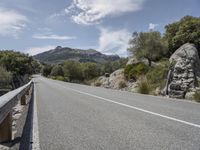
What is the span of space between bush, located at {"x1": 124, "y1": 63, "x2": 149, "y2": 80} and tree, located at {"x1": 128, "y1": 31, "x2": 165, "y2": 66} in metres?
2.55

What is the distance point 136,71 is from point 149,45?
542 cm

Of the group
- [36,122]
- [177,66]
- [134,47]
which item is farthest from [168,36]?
[36,122]

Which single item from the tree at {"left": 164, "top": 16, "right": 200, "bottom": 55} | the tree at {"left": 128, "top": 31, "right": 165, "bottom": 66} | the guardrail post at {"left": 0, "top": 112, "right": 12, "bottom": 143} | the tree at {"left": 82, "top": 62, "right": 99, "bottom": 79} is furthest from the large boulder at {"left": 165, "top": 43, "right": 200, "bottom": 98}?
the tree at {"left": 82, "top": 62, "right": 99, "bottom": 79}

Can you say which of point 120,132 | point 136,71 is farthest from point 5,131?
point 136,71

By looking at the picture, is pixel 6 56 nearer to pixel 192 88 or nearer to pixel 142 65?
pixel 142 65

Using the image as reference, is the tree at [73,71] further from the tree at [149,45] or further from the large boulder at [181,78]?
the large boulder at [181,78]

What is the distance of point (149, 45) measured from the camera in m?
35.5

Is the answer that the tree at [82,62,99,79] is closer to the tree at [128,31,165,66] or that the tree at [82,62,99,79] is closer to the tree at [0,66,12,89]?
the tree at [0,66,12,89]

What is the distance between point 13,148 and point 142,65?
2885 cm

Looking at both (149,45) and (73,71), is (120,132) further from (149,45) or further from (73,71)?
(73,71)

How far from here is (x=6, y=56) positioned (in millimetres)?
59938

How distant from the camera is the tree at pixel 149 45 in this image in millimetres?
35281

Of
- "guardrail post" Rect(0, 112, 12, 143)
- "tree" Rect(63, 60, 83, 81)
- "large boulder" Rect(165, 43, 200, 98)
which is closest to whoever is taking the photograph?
"guardrail post" Rect(0, 112, 12, 143)

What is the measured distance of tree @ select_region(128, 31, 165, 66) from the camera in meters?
35.3
